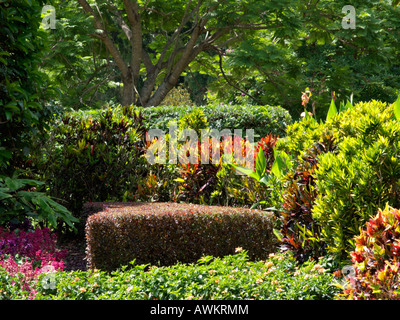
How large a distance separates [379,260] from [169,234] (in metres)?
2.61

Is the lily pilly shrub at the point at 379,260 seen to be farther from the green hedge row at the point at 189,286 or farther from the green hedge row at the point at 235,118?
the green hedge row at the point at 235,118

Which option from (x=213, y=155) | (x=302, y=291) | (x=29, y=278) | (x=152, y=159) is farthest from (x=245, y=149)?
(x=29, y=278)

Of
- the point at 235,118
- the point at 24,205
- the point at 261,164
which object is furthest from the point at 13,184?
the point at 235,118

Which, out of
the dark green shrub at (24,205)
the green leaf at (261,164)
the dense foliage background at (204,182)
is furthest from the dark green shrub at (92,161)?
the green leaf at (261,164)

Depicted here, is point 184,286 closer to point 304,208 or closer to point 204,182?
point 304,208

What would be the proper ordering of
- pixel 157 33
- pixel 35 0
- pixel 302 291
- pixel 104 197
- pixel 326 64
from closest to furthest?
1. pixel 302 291
2. pixel 35 0
3. pixel 104 197
4. pixel 326 64
5. pixel 157 33

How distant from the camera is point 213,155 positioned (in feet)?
21.6

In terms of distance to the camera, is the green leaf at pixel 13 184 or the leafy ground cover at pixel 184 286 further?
the green leaf at pixel 13 184

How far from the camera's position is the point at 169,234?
4.99 m

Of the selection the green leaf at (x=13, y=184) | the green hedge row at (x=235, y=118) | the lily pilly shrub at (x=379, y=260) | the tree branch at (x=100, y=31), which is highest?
the tree branch at (x=100, y=31)

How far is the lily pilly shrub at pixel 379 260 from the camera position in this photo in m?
2.76

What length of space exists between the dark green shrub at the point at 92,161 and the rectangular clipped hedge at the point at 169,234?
6.13 feet
